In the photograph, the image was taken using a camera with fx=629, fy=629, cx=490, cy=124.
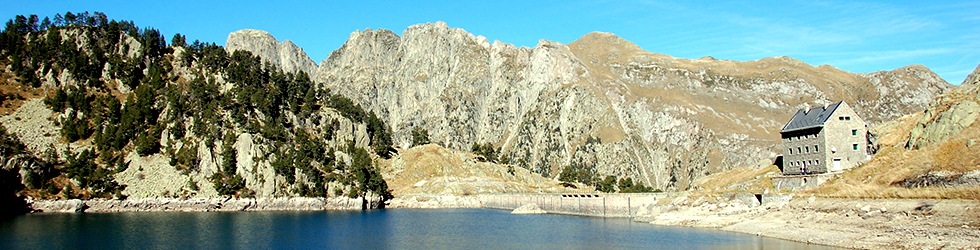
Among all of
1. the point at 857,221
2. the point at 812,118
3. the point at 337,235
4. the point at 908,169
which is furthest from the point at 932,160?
the point at 337,235

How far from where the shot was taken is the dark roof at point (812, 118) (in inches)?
3568

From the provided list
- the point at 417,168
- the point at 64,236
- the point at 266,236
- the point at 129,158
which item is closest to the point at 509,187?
the point at 417,168

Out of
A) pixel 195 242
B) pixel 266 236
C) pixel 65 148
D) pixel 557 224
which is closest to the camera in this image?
pixel 195 242

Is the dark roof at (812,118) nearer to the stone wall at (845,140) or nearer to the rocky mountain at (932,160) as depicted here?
the stone wall at (845,140)

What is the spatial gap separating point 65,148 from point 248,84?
4930 centimetres

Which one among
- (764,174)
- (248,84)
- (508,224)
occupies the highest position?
(248,84)

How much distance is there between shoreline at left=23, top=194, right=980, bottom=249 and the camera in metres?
55.7

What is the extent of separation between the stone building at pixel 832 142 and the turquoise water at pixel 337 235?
791 inches

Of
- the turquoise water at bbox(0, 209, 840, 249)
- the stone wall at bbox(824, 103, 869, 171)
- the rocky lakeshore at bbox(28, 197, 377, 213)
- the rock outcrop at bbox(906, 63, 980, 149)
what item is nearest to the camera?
the rock outcrop at bbox(906, 63, 980, 149)

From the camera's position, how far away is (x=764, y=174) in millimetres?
97875

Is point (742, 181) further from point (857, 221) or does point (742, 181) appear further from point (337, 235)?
point (337, 235)

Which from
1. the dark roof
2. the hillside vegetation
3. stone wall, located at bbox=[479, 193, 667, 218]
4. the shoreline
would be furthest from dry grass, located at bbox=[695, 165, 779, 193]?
the hillside vegetation

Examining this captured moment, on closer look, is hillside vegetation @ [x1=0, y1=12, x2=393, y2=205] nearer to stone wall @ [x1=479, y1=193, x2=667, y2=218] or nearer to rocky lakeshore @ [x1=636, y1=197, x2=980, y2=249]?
stone wall @ [x1=479, y1=193, x2=667, y2=218]

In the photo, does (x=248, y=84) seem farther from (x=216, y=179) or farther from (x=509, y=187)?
(x=509, y=187)
